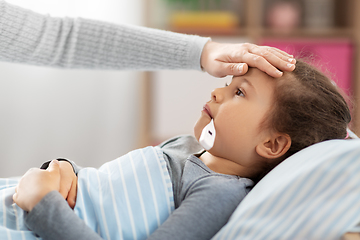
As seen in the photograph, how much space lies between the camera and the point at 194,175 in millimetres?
781

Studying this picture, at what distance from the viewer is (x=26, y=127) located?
199 centimetres

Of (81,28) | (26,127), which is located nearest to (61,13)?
(26,127)

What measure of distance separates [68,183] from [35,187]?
10cm

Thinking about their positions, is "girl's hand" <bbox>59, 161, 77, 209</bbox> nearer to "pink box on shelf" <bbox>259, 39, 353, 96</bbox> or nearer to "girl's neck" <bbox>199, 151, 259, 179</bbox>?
"girl's neck" <bbox>199, 151, 259, 179</bbox>

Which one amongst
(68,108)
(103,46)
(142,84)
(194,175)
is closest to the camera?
(194,175)

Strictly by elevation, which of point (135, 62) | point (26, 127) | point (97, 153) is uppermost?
point (135, 62)

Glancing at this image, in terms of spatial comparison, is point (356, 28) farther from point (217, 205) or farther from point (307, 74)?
point (217, 205)

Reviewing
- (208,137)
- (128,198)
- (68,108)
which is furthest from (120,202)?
(68,108)

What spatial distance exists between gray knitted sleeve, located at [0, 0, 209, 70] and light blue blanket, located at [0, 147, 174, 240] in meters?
0.39

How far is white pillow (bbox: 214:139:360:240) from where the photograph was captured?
1.78 ft

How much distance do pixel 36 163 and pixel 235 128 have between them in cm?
155

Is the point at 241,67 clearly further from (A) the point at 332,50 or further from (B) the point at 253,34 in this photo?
(A) the point at 332,50

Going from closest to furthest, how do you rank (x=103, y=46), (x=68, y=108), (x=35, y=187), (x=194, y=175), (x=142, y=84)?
1. (x=35, y=187)
2. (x=194, y=175)
3. (x=103, y=46)
4. (x=68, y=108)
5. (x=142, y=84)

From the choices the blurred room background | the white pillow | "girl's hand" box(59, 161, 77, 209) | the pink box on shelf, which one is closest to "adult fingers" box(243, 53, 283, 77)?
the white pillow
